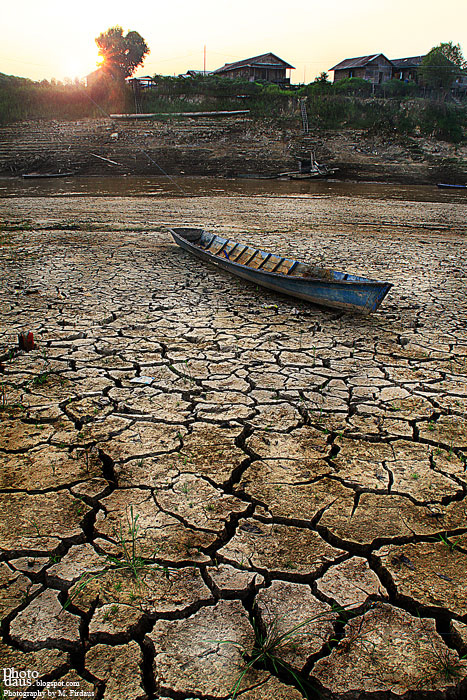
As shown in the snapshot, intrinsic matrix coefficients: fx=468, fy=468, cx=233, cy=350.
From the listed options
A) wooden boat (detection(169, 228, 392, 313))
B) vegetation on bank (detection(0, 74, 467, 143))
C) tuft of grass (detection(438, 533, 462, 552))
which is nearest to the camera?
Result: tuft of grass (detection(438, 533, 462, 552))

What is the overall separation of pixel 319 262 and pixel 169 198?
1076cm

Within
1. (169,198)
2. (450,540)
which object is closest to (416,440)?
(450,540)

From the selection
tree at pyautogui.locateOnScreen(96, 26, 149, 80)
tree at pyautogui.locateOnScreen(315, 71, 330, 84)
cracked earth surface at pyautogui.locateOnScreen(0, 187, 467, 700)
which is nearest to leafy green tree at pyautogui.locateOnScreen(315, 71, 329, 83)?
tree at pyautogui.locateOnScreen(315, 71, 330, 84)

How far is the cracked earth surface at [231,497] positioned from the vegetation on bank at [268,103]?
2882 cm

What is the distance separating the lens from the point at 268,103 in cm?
3244

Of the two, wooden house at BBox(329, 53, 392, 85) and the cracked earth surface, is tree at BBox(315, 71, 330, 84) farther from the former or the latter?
the cracked earth surface

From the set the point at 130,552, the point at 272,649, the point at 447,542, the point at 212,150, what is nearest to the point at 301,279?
the point at 447,542

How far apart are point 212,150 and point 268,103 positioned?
26.8ft

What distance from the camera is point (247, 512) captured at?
98.9 inches

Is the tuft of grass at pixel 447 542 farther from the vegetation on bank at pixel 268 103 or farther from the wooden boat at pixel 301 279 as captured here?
the vegetation on bank at pixel 268 103

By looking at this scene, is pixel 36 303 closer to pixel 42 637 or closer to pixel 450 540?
pixel 42 637

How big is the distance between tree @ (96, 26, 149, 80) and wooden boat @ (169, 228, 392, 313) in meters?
42.5

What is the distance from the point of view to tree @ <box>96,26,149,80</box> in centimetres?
4250

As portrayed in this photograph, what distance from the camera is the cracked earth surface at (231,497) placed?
5.88ft
